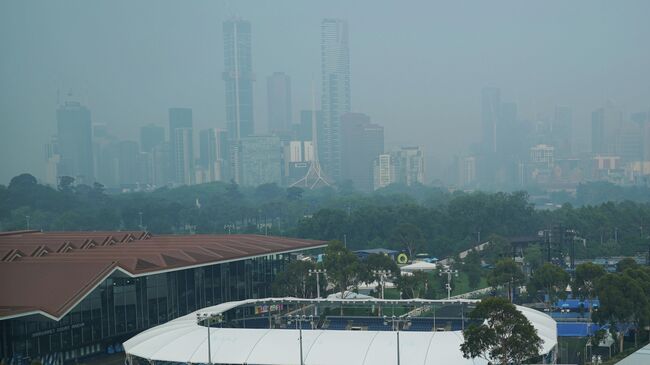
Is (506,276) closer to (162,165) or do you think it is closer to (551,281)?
(551,281)

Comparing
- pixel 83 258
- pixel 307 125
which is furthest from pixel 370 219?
pixel 307 125

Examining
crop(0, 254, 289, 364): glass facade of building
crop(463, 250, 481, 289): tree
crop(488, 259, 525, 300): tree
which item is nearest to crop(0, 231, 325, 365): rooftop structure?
crop(0, 254, 289, 364): glass facade of building

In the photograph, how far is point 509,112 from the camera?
183 meters

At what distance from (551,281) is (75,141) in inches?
3668

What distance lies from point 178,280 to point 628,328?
1302 cm

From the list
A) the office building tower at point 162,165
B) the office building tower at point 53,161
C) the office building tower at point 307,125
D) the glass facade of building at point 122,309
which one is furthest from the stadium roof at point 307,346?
the office building tower at point 307,125

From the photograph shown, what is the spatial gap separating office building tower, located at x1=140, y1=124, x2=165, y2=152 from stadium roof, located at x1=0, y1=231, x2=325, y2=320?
369 feet

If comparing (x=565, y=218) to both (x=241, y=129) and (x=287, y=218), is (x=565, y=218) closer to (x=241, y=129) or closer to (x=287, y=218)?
(x=287, y=218)

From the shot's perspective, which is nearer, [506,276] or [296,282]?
[506,276]

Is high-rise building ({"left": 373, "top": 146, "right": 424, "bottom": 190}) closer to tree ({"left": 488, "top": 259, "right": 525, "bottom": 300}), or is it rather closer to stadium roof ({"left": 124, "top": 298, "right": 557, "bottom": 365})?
tree ({"left": 488, "top": 259, "right": 525, "bottom": 300})

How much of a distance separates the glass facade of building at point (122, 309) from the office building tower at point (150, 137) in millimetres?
119953

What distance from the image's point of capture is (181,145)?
15475 cm

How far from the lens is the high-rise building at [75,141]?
364 feet

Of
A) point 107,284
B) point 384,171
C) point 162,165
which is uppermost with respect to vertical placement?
point 162,165
